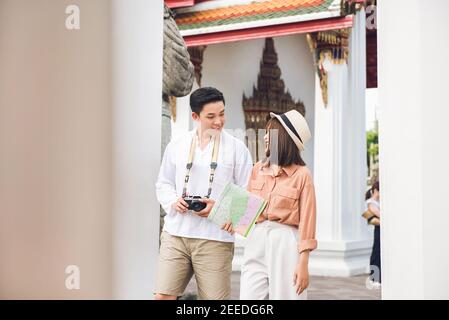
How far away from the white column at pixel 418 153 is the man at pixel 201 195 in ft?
2.22

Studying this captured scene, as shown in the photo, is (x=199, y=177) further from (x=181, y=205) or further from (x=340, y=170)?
(x=340, y=170)

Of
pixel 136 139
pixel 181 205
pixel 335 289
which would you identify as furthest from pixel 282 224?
pixel 335 289

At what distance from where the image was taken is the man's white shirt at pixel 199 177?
2.88m

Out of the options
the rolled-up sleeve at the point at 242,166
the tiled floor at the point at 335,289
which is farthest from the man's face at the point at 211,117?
the tiled floor at the point at 335,289

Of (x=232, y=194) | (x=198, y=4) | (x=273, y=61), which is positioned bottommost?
(x=232, y=194)

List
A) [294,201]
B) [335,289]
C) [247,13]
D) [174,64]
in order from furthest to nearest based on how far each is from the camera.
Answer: [247,13] → [335,289] → [174,64] → [294,201]

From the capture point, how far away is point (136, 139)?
304 centimetres

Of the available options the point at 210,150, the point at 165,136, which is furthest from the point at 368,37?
the point at 210,150

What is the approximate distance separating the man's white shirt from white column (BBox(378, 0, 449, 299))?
2.20 ft

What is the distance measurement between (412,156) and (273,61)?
222 inches

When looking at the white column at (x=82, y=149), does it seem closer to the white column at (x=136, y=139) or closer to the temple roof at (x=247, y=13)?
the white column at (x=136, y=139)

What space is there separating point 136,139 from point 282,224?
0.83 metres
